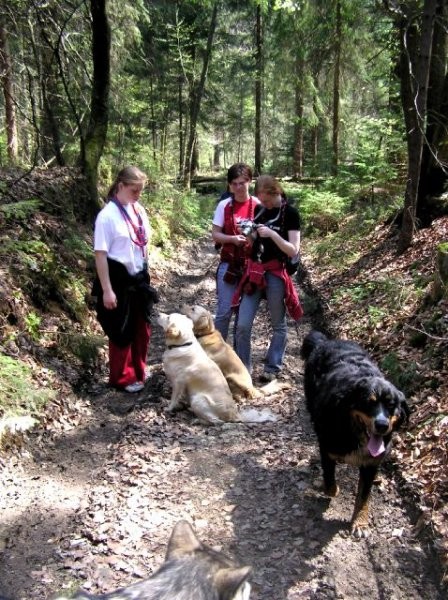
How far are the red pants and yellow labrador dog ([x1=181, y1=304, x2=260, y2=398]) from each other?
611 mm

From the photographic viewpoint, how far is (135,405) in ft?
19.2

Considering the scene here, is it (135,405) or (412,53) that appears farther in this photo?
(412,53)

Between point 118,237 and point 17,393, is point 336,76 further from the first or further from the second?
point 17,393

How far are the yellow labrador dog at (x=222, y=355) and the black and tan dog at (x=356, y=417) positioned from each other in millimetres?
1635

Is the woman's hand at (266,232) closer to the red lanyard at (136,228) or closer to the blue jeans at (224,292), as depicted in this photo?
the blue jeans at (224,292)

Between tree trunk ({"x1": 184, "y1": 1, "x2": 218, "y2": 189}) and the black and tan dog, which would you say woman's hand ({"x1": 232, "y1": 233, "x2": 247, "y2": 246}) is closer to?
the black and tan dog

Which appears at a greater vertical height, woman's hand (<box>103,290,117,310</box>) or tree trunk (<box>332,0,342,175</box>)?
tree trunk (<box>332,0,342,175</box>)

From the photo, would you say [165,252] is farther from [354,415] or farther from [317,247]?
[354,415]

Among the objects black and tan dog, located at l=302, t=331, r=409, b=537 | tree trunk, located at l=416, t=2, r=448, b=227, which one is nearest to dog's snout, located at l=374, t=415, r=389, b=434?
black and tan dog, located at l=302, t=331, r=409, b=537

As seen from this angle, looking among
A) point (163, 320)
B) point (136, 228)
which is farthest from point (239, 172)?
point (163, 320)

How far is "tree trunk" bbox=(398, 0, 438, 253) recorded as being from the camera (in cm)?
743

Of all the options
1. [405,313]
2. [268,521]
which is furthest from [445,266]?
[268,521]

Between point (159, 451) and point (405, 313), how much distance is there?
4.05 m

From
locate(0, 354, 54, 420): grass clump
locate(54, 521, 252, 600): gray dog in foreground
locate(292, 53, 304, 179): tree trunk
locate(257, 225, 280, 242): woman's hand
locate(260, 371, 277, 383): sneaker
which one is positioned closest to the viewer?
locate(54, 521, 252, 600): gray dog in foreground
